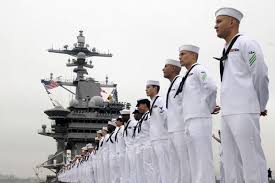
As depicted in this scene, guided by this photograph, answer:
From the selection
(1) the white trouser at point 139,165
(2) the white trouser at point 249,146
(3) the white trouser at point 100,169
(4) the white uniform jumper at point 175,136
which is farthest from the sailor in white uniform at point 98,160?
(2) the white trouser at point 249,146

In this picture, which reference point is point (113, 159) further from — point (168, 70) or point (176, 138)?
point (176, 138)

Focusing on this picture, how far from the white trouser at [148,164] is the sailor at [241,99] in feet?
11.6

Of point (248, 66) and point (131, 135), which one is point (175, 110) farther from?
point (131, 135)

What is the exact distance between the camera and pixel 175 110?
19.6ft

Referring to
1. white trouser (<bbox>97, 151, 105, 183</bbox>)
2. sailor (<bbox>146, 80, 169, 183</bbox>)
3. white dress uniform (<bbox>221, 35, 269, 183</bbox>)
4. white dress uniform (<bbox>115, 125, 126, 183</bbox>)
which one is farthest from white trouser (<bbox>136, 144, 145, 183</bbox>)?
white dress uniform (<bbox>221, 35, 269, 183</bbox>)

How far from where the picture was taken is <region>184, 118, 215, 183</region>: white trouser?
5273 mm

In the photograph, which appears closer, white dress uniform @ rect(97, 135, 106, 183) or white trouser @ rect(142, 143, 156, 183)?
white trouser @ rect(142, 143, 156, 183)

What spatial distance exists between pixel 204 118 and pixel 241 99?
1124mm

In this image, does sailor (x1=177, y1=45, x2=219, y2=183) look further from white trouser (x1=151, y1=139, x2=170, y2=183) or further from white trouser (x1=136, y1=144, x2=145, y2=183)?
white trouser (x1=136, y1=144, x2=145, y2=183)

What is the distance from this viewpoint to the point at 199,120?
5305mm

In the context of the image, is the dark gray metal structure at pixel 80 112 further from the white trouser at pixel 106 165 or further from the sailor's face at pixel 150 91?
the sailor's face at pixel 150 91

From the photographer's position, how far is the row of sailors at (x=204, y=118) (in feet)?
13.7

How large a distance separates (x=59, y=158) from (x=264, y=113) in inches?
1817

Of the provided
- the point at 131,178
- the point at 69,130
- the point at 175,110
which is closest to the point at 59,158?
the point at 69,130
